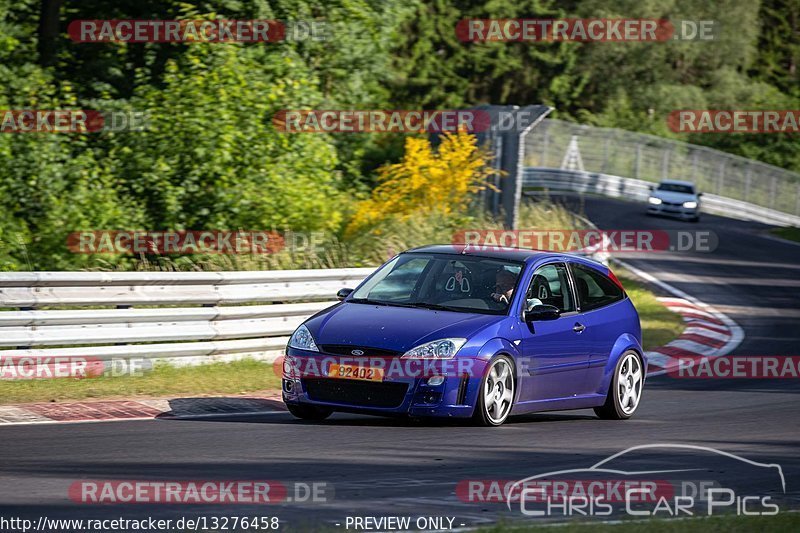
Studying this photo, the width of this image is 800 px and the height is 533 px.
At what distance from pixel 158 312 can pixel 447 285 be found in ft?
11.6

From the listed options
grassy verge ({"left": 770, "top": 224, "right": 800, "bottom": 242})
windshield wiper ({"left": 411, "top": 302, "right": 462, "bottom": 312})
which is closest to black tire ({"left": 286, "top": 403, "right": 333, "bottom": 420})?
windshield wiper ({"left": 411, "top": 302, "right": 462, "bottom": 312})

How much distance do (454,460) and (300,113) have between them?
556 inches

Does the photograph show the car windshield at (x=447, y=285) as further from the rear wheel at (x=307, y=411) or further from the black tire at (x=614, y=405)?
the black tire at (x=614, y=405)

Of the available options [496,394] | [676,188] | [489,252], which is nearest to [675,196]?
[676,188]

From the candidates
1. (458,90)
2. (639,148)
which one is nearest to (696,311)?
(639,148)

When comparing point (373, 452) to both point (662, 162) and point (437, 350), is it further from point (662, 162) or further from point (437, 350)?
point (662, 162)

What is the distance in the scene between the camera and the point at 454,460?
8.59 metres

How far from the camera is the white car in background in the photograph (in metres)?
41.1

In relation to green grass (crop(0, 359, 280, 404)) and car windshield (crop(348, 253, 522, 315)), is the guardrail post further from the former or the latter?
car windshield (crop(348, 253, 522, 315))

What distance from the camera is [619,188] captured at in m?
48.8

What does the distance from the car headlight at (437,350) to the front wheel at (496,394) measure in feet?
1.17

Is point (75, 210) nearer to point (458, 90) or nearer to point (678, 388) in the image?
point (678, 388)

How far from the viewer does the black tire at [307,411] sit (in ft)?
34.0

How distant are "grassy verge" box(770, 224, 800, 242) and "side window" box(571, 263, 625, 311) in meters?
28.9
